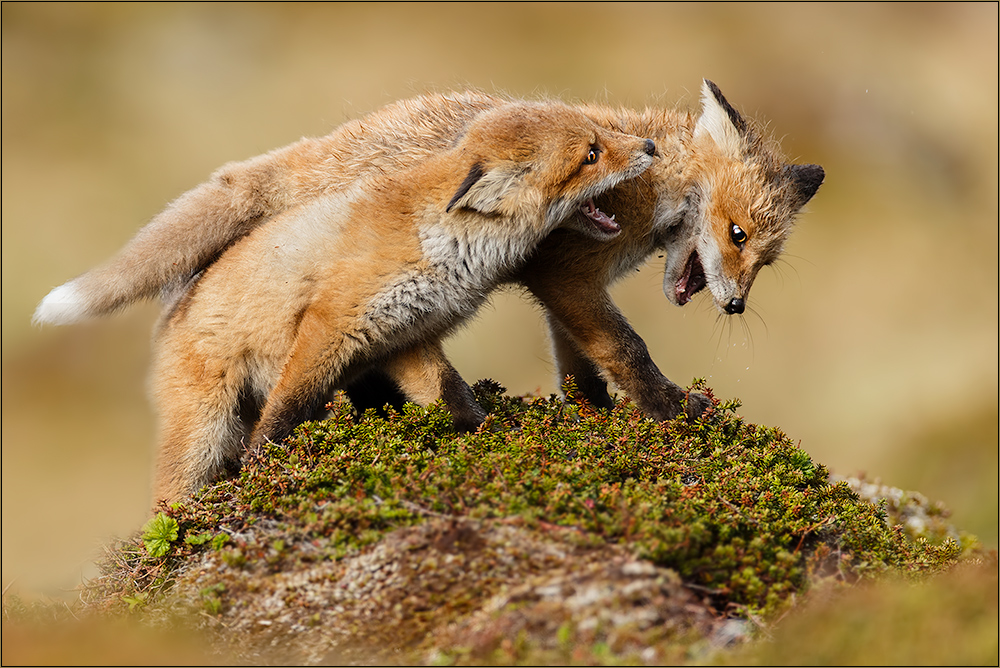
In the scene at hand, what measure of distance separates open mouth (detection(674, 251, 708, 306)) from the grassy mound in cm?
153

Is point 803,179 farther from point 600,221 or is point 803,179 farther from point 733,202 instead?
point 600,221

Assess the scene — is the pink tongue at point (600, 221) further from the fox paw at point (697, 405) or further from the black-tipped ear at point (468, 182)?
the fox paw at point (697, 405)

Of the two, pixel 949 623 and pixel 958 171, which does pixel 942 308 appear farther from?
pixel 949 623

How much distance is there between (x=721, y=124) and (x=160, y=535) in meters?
5.13

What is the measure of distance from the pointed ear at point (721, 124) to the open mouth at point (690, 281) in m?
0.89

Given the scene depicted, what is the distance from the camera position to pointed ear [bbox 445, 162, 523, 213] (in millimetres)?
5895

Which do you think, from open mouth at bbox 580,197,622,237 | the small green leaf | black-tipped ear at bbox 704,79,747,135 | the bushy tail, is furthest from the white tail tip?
black-tipped ear at bbox 704,79,747,135

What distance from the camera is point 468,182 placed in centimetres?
588

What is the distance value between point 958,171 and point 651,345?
7.99m

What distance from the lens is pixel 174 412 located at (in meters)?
6.29

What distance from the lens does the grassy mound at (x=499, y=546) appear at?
164 inches

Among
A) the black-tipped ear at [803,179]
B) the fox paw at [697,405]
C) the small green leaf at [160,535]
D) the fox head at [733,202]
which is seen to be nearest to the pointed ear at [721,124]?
the fox head at [733,202]

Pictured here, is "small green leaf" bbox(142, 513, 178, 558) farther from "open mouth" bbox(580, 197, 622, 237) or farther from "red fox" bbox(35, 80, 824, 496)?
"open mouth" bbox(580, 197, 622, 237)

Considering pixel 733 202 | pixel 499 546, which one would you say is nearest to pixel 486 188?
pixel 733 202
